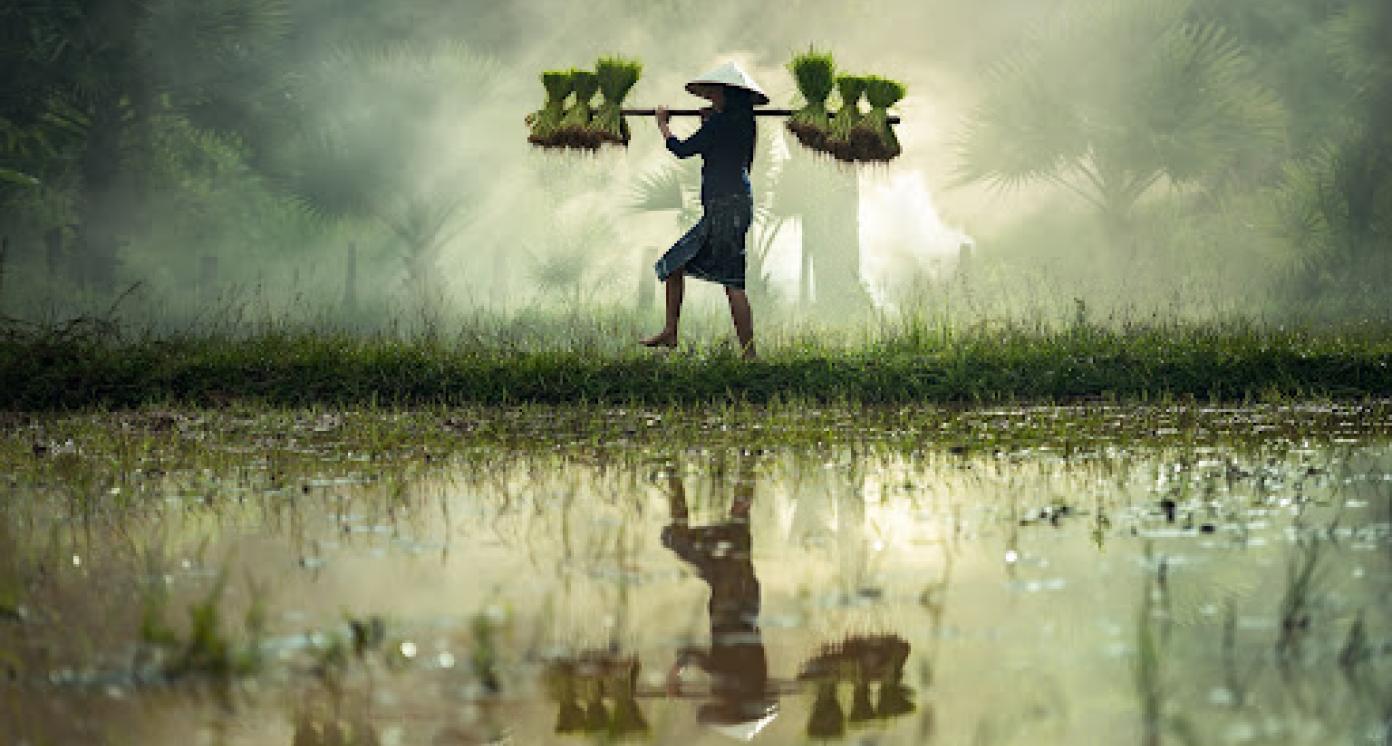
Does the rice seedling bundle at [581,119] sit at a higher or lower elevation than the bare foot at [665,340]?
higher

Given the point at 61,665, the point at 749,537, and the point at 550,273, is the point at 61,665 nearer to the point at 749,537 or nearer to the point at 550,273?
the point at 749,537

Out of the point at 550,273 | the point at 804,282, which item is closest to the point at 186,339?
the point at 804,282

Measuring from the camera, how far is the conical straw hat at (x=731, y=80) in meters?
11.6

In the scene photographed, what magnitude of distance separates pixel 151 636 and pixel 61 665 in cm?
22

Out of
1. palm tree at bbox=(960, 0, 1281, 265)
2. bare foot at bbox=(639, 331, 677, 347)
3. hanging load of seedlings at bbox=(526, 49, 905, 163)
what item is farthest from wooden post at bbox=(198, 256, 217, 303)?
bare foot at bbox=(639, 331, 677, 347)

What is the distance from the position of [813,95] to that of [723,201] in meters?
1.55

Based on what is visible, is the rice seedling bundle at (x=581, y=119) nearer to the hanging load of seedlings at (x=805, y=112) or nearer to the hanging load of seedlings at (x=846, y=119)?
the hanging load of seedlings at (x=805, y=112)

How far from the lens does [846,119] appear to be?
12.6m

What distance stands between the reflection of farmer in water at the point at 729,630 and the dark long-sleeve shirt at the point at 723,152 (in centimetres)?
598

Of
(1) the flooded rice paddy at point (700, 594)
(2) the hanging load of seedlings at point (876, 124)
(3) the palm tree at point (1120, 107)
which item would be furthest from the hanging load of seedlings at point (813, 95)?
(3) the palm tree at point (1120, 107)

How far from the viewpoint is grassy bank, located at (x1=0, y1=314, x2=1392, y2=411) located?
10898 millimetres

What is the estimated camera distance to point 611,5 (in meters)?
38.0

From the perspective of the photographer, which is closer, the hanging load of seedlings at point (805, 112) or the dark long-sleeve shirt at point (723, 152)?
the dark long-sleeve shirt at point (723, 152)

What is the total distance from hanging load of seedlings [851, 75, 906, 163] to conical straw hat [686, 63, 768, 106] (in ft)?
3.78
